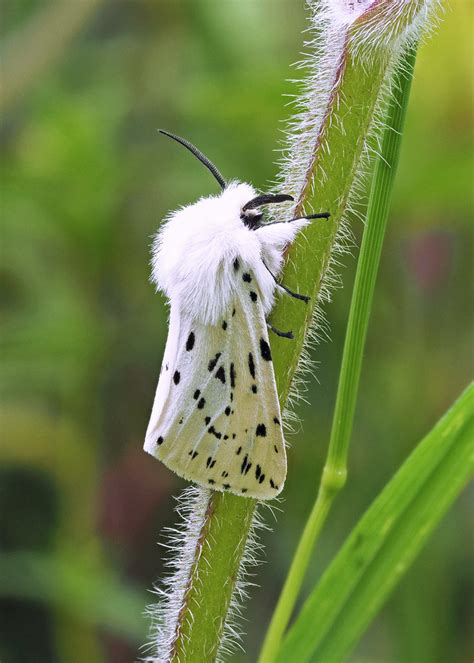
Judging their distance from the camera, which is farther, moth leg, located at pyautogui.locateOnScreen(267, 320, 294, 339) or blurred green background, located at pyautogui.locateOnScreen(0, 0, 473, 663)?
blurred green background, located at pyautogui.locateOnScreen(0, 0, 473, 663)

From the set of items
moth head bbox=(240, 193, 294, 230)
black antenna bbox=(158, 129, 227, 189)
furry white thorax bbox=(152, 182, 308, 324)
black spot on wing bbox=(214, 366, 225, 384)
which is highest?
black antenna bbox=(158, 129, 227, 189)

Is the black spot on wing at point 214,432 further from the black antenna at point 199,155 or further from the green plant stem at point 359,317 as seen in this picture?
the black antenna at point 199,155

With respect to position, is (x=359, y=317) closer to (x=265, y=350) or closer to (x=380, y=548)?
(x=265, y=350)

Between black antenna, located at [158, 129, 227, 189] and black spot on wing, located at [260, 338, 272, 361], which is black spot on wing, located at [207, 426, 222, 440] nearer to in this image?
black spot on wing, located at [260, 338, 272, 361]

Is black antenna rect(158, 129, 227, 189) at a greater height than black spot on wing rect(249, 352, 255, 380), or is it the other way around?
black antenna rect(158, 129, 227, 189)

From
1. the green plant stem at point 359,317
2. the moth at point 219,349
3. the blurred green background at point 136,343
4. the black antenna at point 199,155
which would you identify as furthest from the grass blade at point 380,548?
the blurred green background at point 136,343

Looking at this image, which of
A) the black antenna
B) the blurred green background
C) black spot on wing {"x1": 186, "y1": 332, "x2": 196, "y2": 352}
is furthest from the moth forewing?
the blurred green background

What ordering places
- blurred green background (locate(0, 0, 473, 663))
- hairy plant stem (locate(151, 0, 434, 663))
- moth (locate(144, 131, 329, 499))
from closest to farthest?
1. hairy plant stem (locate(151, 0, 434, 663))
2. moth (locate(144, 131, 329, 499))
3. blurred green background (locate(0, 0, 473, 663))

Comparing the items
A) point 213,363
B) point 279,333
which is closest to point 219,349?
point 213,363

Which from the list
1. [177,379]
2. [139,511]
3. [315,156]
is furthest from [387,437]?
[315,156]
